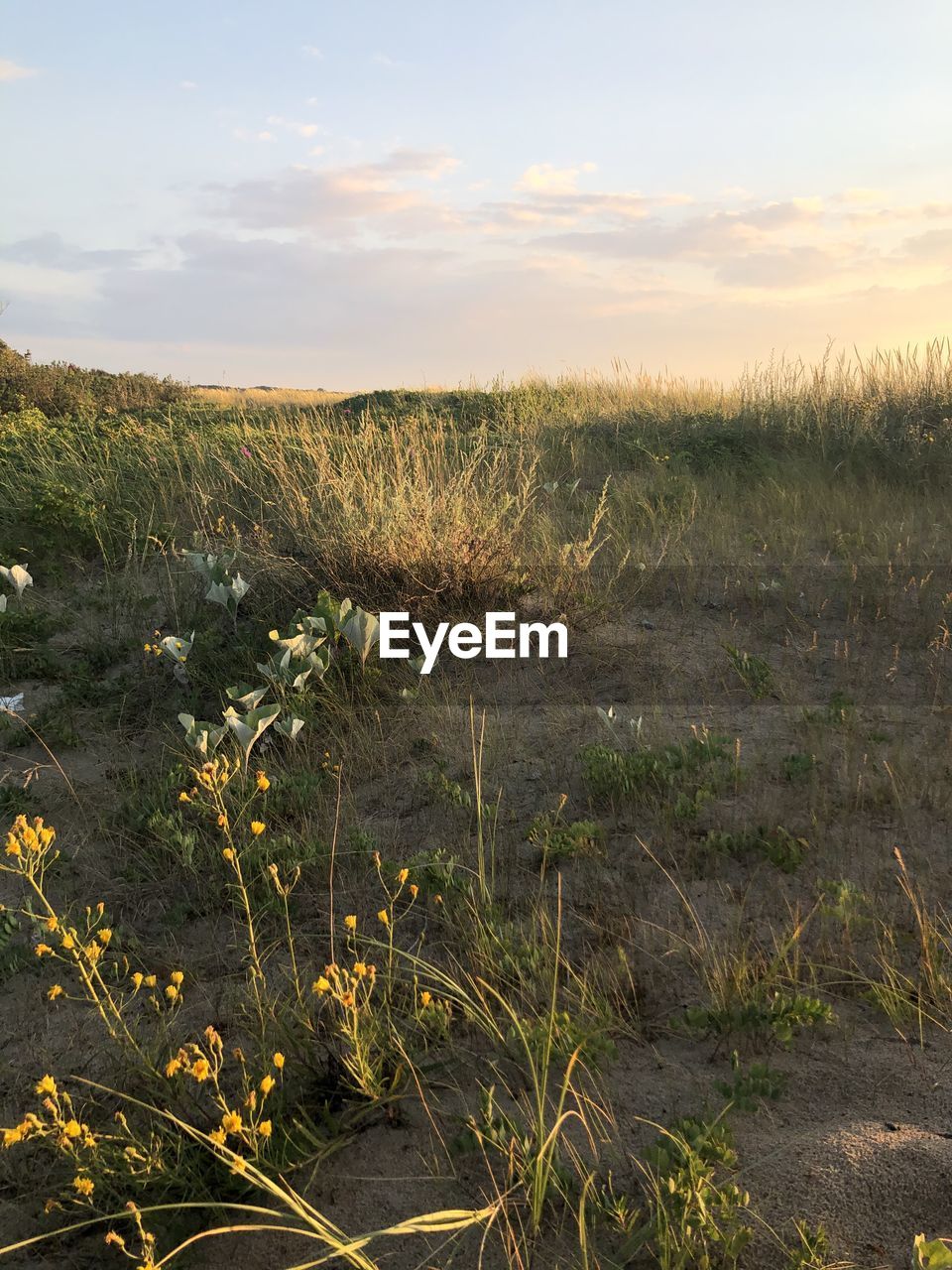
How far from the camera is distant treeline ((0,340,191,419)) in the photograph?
13.6 metres

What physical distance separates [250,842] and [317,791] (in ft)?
1.44

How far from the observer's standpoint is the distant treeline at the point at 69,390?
44.5 ft

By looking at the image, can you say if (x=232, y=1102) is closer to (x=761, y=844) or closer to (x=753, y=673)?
(x=761, y=844)

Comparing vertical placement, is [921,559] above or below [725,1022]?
above

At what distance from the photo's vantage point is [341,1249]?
159 centimetres

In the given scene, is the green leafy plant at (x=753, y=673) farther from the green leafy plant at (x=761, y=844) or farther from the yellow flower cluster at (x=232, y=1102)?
the yellow flower cluster at (x=232, y=1102)

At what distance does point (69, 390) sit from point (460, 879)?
14.0 metres

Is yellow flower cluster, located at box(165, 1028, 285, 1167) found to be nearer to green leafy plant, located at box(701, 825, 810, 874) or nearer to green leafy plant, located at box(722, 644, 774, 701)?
green leafy plant, located at box(701, 825, 810, 874)

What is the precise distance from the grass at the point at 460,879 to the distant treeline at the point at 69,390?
7.48 m

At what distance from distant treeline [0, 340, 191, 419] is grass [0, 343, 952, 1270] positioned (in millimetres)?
7480

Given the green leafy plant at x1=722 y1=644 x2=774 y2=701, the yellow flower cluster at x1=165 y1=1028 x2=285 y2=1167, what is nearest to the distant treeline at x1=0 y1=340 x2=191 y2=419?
the green leafy plant at x1=722 y1=644 x2=774 y2=701

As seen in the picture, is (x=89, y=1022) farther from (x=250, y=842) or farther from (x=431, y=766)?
(x=431, y=766)

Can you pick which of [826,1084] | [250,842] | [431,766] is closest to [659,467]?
[431,766]

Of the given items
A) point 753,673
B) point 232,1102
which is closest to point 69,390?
point 753,673
